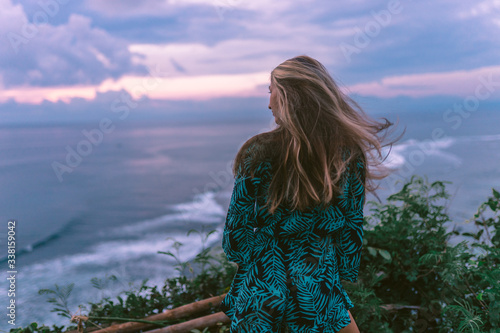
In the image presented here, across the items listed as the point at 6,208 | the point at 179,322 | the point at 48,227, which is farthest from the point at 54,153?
the point at 179,322

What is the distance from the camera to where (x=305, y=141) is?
1966 mm

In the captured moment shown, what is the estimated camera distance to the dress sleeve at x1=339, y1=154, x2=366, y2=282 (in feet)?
6.97

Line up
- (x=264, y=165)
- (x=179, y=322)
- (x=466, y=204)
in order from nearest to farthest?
(x=264, y=165) → (x=179, y=322) → (x=466, y=204)

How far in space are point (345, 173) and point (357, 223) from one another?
1.00 feet

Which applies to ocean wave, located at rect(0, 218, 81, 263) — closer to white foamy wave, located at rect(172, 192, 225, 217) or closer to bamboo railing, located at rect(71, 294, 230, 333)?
white foamy wave, located at rect(172, 192, 225, 217)

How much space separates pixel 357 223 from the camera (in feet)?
7.05

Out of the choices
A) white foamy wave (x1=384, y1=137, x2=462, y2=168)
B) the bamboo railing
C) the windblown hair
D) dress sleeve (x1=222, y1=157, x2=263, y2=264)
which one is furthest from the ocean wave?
white foamy wave (x1=384, y1=137, x2=462, y2=168)

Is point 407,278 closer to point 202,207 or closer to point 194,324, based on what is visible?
point 194,324

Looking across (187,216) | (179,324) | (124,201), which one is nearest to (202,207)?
(187,216)

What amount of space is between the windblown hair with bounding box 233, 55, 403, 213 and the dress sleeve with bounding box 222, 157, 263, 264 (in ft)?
0.21

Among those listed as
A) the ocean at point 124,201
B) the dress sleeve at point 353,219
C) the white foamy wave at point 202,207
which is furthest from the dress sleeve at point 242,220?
the white foamy wave at point 202,207

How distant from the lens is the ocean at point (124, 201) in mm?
4992

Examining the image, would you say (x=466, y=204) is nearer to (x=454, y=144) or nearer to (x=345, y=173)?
(x=345, y=173)

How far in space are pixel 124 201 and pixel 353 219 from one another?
7964 millimetres
